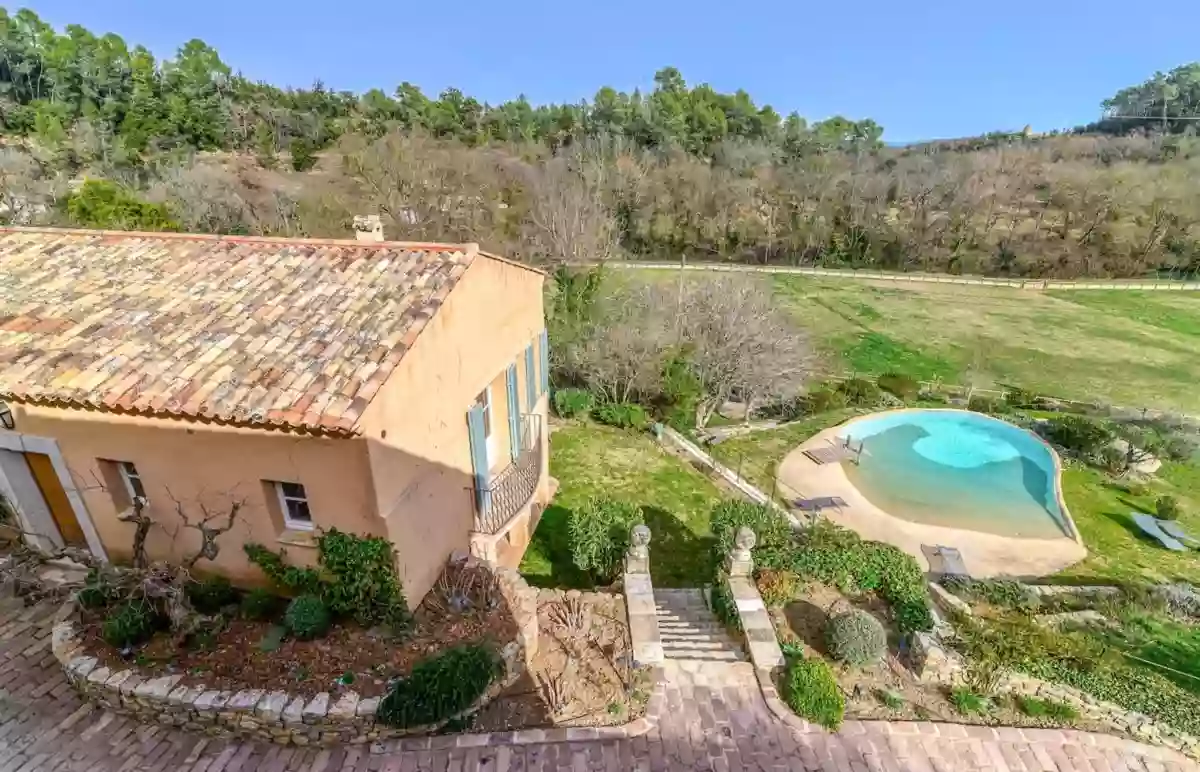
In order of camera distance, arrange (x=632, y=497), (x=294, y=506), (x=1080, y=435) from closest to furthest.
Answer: (x=294, y=506) < (x=632, y=497) < (x=1080, y=435)

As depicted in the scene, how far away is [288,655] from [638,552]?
658 centimetres

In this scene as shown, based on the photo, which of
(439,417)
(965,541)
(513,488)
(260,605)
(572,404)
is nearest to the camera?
(260,605)

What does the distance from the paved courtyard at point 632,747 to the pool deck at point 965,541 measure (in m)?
8.55

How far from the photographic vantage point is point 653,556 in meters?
16.6

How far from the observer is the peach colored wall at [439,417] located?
29.0 feet

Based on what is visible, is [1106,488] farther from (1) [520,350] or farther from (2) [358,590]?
(2) [358,590]

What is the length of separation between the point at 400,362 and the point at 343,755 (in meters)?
5.83

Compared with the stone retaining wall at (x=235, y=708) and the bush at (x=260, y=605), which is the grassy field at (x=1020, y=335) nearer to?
the bush at (x=260, y=605)

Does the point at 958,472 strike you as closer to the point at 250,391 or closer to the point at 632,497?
the point at 632,497

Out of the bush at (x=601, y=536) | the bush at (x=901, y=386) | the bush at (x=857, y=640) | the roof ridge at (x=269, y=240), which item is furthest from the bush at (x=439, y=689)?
the bush at (x=901, y=386)

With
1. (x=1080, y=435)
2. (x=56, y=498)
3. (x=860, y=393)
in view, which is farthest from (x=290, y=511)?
(x=1080, y=435)

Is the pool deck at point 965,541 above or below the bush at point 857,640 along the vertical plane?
below

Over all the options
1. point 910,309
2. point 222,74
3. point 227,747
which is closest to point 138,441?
point 227,747

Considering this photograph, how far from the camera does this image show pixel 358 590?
919cm
